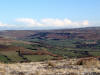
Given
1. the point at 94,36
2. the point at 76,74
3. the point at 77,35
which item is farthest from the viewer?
the point at 77,35

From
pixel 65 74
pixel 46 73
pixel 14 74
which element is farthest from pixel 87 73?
pixel 14 74

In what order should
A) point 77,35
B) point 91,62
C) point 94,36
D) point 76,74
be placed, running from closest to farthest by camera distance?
1. point 76,74
2. point 91,62
3. point 94,36
4. point 77,35

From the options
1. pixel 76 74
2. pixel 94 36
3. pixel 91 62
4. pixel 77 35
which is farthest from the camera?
pixel 77 35

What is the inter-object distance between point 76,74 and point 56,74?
38.7 inches

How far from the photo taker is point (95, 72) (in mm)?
9898

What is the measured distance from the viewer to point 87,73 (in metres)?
9.78

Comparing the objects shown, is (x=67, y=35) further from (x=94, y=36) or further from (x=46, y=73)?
(x=46, y=73)

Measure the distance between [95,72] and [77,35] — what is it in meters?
165

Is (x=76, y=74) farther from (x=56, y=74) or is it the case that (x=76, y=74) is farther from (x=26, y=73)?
(x=26, y=73)

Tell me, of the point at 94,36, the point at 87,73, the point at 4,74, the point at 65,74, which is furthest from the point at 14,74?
the point at 94,36

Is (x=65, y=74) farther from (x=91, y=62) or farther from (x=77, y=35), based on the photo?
(x=77, y=35)

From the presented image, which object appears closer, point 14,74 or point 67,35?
point 14,74

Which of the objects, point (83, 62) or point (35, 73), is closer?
point (35, 73)

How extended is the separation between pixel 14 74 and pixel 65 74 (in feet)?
8.38
